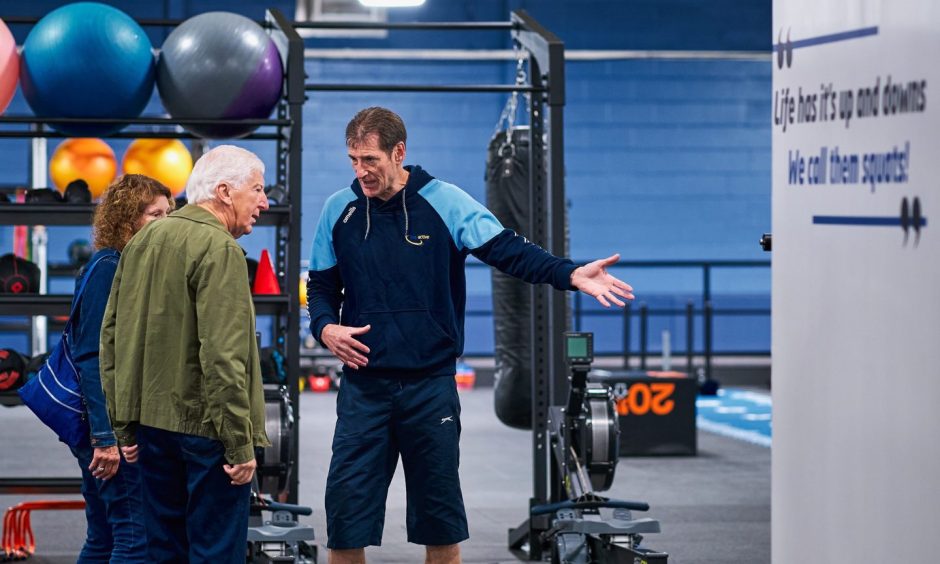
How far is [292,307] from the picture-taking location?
4762 mm

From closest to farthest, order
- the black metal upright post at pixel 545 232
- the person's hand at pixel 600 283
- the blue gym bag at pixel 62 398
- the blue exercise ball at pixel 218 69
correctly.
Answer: the person's hand at pixel 600 283 < the blue gym bag at pixel 62 398 < the blue exercise ball at pixel 218 69 < the black metal upright post at pixel 545 232

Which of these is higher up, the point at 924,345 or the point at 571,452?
the point at 924,345

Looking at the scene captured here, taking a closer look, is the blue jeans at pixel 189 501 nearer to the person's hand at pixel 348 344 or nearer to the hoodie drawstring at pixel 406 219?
the person's hand at pixel 348 344

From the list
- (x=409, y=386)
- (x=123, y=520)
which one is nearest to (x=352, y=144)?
(x=409, y=386)

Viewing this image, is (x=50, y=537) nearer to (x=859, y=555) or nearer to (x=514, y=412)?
(x=514, y=412)

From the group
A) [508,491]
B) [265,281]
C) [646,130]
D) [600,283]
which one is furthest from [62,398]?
[646,130]

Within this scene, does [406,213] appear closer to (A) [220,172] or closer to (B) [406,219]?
(B) [406,219]

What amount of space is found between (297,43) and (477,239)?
1761 millimetres

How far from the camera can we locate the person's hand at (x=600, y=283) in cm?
297

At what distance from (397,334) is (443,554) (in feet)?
1.93

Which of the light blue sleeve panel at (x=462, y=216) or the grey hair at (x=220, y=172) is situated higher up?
the grey hair at (x=220, y=172)

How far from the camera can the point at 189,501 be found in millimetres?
2736

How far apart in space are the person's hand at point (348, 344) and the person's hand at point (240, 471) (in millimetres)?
538

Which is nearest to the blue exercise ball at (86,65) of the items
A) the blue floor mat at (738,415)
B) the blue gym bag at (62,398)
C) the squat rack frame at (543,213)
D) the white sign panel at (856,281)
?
the squat rack frame at (543,213)
